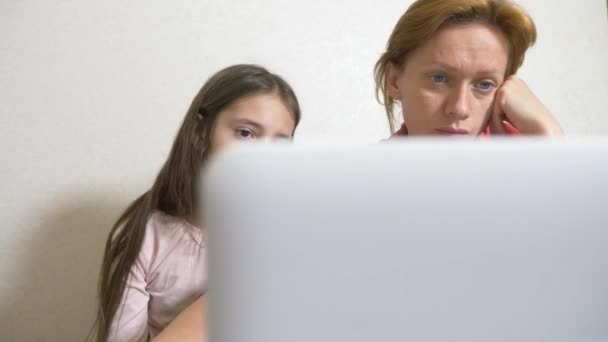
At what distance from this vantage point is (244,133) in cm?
89

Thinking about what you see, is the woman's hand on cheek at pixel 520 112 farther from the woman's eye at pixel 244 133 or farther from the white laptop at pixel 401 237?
the white laptop at pixel 401 237

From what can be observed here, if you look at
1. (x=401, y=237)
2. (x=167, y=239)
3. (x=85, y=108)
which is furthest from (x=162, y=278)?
(x=401, y=237)

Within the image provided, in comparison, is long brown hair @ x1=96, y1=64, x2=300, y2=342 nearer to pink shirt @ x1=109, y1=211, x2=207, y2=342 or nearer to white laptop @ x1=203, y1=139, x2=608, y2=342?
pink shirt @ x1=109, y1=211, x2=207, y2=342

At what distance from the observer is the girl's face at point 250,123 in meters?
0.89

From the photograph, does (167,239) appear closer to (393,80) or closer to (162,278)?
(162,278)

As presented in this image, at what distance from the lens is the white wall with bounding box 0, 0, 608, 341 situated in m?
1.04

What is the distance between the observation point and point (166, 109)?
110 centimetres

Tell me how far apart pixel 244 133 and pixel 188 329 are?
36 cm

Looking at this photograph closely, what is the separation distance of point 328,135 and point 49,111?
0.61 m

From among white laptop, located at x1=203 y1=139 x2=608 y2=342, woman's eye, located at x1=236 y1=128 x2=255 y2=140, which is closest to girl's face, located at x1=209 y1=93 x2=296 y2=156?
woman's eye, located at x1=236 y1=128 x2=255 y2=140

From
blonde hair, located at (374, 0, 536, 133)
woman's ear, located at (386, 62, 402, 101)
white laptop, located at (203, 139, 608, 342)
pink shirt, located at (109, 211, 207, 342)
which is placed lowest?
pink shirt, located at (109, 211, 207, 342)

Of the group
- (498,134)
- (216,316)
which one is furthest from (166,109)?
(216,316)

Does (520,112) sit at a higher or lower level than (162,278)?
higher

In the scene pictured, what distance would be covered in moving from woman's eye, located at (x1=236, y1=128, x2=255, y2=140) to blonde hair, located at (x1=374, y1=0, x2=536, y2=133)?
0.29m
